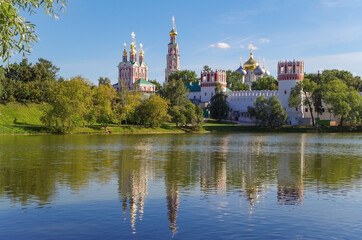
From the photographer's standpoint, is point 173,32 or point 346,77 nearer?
point 346,77

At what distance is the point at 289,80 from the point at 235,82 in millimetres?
36072

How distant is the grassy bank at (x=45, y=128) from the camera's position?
5929 cm

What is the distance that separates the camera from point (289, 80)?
316 ft

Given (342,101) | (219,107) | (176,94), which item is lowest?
(219,107)

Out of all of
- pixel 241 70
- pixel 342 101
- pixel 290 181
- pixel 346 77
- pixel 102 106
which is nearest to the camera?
pixel 290 181

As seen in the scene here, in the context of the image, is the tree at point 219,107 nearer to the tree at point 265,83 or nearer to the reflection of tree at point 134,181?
the tree at point 265,83

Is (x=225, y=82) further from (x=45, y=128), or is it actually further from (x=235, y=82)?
(x=45, y=128)

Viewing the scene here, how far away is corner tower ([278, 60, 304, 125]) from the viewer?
94750mm

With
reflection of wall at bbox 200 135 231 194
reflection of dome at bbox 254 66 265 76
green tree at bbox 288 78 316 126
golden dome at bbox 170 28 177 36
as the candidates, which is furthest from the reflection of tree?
golden dome at bbox 170 28 177 36

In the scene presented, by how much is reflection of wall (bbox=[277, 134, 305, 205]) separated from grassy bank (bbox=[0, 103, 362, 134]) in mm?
37664

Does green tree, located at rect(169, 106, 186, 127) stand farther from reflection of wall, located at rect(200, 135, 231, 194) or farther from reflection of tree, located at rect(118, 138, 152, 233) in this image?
reflection of tree, located at rect(118, 138, 152, 233)

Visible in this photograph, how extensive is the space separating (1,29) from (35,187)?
782cm

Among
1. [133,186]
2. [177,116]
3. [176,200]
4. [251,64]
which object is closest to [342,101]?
[177,116]

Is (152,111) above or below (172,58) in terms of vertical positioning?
below
